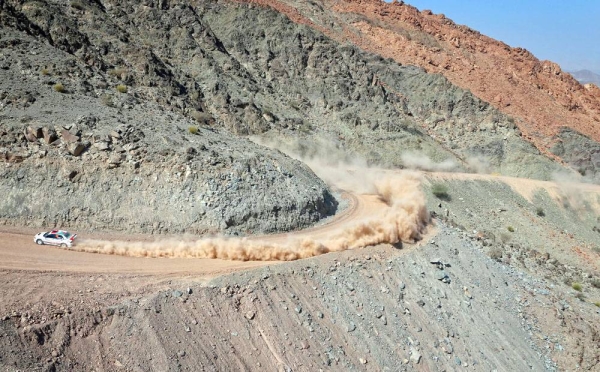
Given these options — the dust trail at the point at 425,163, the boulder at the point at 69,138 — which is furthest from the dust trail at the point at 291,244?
the dust trail at the point at 425,163

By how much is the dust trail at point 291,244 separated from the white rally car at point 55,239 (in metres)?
0.37

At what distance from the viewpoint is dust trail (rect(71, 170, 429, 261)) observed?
671 inches

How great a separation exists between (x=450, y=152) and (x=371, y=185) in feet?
55.5

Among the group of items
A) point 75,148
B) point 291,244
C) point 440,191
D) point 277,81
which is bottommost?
point 291,244

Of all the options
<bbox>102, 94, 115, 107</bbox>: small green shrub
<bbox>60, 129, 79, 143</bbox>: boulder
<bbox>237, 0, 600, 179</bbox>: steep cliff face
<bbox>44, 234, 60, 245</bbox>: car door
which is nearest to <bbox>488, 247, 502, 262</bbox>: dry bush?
<bbox>44, 234, 60, 245</bbox>: car door

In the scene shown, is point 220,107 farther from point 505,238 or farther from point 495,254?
point 495,254

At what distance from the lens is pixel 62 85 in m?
23.7

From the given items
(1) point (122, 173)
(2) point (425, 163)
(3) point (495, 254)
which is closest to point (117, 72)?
(1) point (122, 173)

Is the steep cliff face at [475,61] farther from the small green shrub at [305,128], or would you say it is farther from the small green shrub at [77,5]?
the small green shrub at [77,5]

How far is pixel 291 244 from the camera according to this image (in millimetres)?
18547

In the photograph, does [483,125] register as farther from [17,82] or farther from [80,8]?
[17,82]

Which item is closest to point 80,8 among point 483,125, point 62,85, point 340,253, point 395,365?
point 62,85

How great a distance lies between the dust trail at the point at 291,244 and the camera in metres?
17.0

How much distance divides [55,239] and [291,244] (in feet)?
28.1
